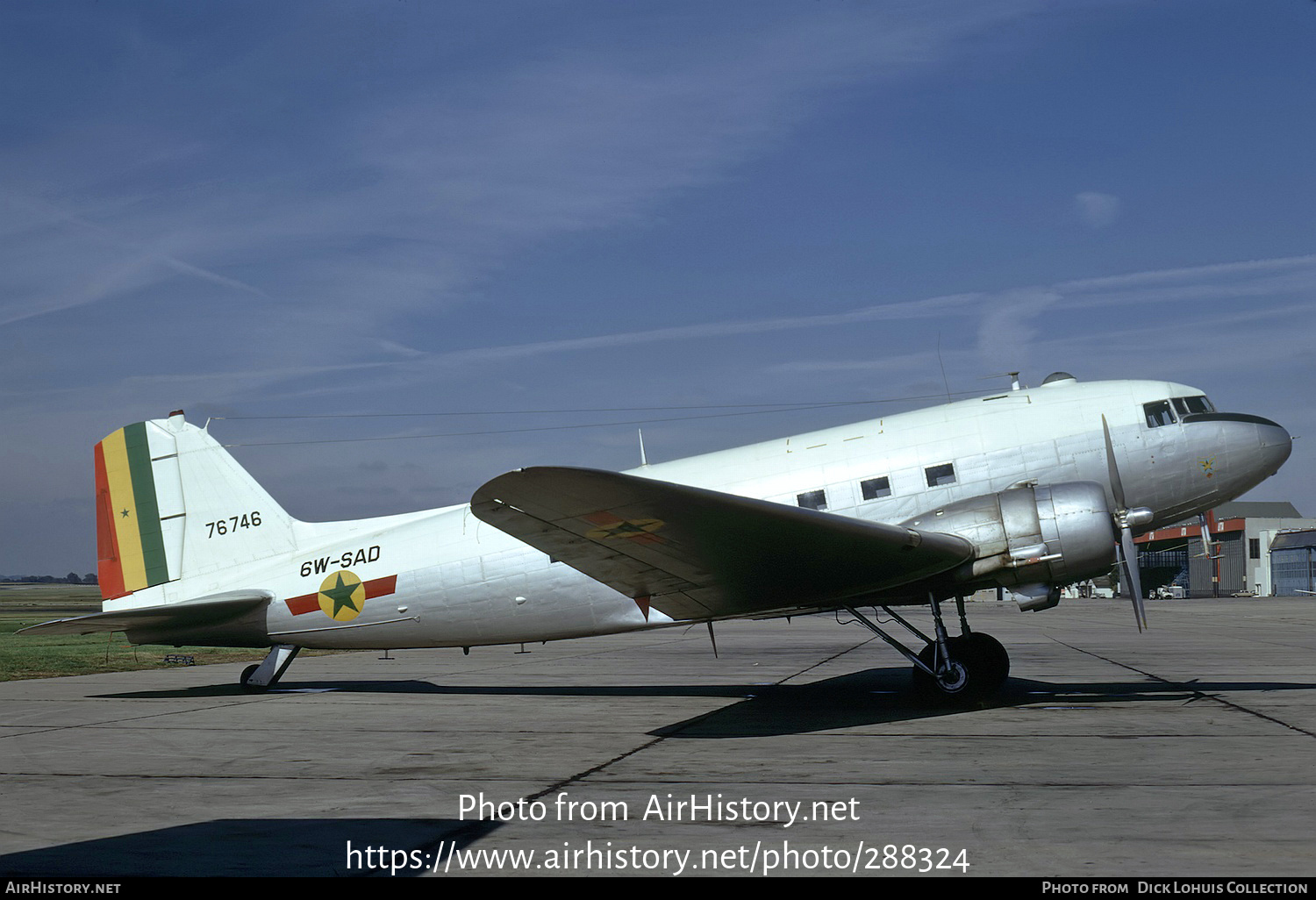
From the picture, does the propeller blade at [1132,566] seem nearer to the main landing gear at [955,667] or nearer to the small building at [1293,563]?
the main landing gear at [955,667]

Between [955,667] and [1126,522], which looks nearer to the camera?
[955,667]

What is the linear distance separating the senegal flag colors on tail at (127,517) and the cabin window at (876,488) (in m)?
10.6

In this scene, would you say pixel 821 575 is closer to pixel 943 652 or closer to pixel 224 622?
pixel 943 652

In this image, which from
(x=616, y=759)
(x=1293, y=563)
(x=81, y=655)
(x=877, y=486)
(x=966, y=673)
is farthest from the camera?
(x=1293, y=563)

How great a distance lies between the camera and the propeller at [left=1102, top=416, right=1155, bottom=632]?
11.6m

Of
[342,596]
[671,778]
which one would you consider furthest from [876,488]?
[342,596]

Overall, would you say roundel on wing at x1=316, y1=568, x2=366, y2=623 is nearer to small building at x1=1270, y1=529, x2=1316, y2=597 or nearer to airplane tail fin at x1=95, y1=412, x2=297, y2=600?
airplane tail fin at x1=95, y1=412, x2=297, y2=600

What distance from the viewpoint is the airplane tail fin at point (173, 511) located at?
50.1ft

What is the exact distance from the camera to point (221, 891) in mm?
5043

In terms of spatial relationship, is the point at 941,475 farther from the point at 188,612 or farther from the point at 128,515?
the point at 128,515

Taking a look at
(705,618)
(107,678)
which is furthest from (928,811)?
(107,678)

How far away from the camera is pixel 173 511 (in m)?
15.6

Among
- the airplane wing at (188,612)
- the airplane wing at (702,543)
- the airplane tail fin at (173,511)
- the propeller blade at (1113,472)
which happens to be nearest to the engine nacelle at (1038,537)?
the airplane wing at (702,543)

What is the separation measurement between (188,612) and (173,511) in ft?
6.41
